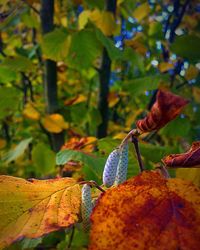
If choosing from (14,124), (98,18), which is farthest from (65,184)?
(14,124)

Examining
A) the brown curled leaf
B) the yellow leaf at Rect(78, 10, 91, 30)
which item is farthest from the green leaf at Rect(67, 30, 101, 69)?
the brown curled leaf

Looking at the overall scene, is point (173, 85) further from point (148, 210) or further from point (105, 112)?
point (148, 210)

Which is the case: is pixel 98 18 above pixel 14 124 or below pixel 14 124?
above

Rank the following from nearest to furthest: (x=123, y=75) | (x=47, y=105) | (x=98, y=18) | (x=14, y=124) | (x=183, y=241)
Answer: (x=183, y=241)
(x=98, y=18)
(x=47, y=105)
(x=14, y=124)
(x=123, y=75)

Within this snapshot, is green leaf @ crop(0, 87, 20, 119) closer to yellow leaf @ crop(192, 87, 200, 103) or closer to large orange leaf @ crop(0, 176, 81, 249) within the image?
yellow leaf @ crop(192, 87, 200, 103)

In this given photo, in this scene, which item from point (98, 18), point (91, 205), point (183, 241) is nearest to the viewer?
point (183, 241)
